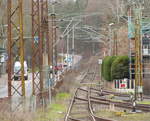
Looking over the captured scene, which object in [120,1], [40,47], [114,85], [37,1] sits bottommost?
[114,85]

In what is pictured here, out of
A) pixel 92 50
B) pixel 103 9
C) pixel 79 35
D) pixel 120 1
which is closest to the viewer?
pixel 120 1

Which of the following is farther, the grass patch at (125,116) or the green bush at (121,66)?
the green bush at (121,66)

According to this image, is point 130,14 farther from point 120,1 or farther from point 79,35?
point 79,35

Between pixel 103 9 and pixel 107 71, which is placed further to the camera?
pixel 103 9

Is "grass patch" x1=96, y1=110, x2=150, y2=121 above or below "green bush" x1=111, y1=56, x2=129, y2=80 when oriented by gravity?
below

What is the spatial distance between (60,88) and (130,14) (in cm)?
981

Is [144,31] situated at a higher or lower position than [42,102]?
higher

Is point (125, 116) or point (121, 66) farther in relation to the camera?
point (121, 66)

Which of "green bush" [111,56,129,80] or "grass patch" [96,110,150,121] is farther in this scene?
"green bush" [111,56,129,80]

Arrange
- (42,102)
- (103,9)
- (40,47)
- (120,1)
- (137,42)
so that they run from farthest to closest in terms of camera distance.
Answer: (103,9) → (120,1) → (137,42) → (40,47) → (42,102)

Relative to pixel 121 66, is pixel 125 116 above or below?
below

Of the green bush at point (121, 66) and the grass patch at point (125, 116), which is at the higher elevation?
the green bush at point (121, 66)

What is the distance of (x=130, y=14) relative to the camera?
155ft

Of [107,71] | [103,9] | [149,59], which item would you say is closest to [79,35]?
[103,9]
